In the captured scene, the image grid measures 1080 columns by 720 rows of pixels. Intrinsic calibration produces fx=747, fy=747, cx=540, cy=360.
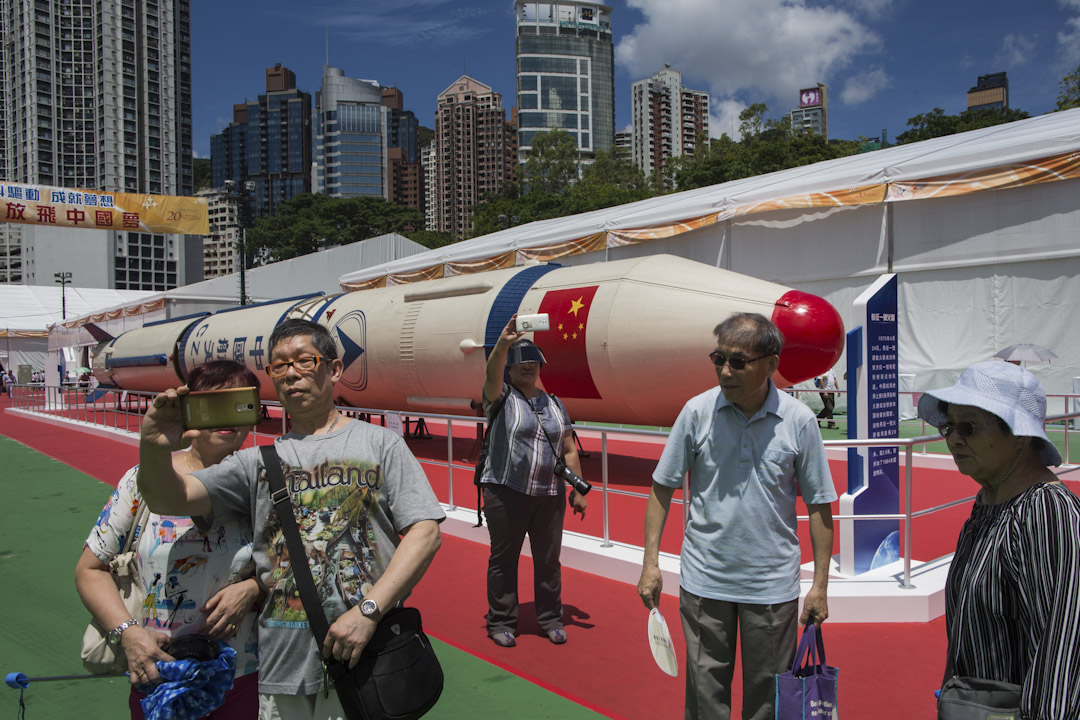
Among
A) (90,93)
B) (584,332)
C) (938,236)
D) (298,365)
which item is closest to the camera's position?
(298,365)

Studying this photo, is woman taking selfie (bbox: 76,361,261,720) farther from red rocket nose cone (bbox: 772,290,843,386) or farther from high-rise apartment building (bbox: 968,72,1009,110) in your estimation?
high-rise apartment building (bbox: 968,72,1009,110)

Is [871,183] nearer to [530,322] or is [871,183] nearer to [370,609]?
[530,322]

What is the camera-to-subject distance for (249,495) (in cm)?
225

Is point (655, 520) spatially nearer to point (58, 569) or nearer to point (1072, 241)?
point (58, 569)

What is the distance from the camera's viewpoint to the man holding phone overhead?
7.00 ft

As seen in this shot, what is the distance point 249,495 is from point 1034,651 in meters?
2.07

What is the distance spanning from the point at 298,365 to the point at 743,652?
75.6 inches

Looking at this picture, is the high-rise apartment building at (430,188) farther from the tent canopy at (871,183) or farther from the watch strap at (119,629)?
the watch strap at (119,629)

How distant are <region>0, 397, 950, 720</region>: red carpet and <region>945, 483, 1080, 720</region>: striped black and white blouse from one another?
2154mm

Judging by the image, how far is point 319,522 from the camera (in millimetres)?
2172

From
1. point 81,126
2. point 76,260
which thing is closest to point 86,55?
point 81,126

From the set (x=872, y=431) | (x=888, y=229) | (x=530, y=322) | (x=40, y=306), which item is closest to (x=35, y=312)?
(x=40, y=306)

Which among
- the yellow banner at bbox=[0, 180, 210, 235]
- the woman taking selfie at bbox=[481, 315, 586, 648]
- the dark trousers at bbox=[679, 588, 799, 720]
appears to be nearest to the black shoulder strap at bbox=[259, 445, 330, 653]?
the dark trousers at bbox=[679, 588, 799, 720]

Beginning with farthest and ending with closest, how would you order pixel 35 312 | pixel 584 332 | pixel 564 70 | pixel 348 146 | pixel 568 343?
pixel 348 146 → pixel 564 70 → pixel 35 312 → pixel 568 343 → pixel 584 332
